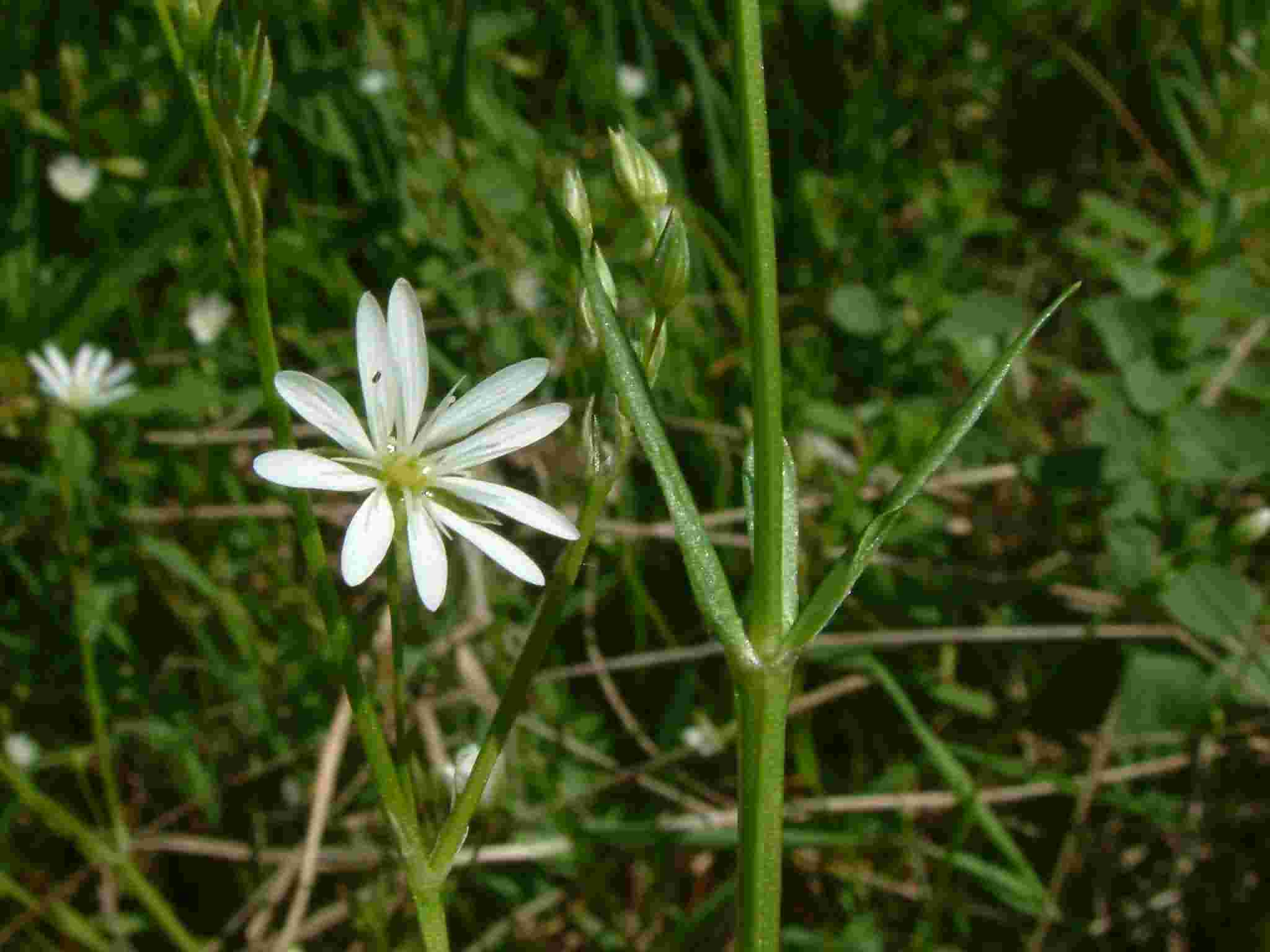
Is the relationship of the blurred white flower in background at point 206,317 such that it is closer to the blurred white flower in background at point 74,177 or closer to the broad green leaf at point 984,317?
the blurred white flower in background at point 74,177

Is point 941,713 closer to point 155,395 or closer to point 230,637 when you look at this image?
point 230,637

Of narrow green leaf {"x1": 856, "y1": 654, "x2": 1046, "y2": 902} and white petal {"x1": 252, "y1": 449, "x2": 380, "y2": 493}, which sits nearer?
→ white petal {"x1": 252, "y1": 449, "x2": 380, "y2": 493}

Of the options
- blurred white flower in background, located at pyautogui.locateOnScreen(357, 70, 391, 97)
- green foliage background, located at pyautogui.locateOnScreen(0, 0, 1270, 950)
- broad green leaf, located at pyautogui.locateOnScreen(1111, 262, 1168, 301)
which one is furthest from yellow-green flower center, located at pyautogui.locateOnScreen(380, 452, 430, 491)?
blurred white flower in background, located at pyautogui.locateOnScreen(357, 70, 391, 97)

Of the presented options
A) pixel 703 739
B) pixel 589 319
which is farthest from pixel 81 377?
pixel 589 319

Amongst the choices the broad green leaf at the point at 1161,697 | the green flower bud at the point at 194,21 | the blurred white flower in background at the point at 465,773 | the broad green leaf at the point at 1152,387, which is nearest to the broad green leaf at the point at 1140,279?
the broad green leaf at the point at 1152,387

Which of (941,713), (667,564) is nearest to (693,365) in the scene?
(667,564)

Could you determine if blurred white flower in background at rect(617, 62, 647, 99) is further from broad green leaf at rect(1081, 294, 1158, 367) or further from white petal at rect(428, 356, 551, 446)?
white petal at rect(428, 356, 551, 446)
